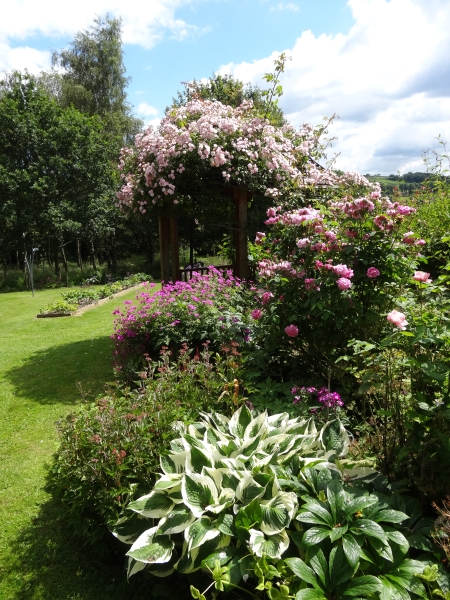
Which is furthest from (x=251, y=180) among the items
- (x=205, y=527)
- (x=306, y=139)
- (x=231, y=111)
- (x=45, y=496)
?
(x=205, y=527)

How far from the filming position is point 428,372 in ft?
5.90

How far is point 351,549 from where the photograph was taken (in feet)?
5.11

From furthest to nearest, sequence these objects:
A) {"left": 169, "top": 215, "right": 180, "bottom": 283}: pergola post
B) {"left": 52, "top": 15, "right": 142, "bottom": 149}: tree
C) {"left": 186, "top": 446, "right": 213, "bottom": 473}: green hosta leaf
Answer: {"left": 52, "top": 15, "right": 142, "bottom": 149}: tree → {"left": 169, "top": 215, "right": 180, "bottom": 283}: pergola post → {"left": 186, "top": 446, "right": 213, "bottom": 473}: green hosta leaf

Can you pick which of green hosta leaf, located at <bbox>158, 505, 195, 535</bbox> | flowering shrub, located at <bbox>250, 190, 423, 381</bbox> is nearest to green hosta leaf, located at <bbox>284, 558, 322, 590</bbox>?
green hosta leaf, located at <bbox>158, 505, 195, 535</bbox>

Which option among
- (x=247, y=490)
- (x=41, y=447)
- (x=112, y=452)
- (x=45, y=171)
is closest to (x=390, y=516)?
(x=247, y=490)

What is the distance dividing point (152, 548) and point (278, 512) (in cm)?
55

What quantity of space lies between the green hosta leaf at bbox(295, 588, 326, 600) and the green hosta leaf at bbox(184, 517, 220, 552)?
0.39 metres

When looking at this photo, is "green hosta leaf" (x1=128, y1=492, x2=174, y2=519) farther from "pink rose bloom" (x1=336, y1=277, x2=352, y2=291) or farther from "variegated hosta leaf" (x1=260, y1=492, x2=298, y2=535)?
"pink rose bloom" (x1=336, y1=277, x2=352, y2=291)

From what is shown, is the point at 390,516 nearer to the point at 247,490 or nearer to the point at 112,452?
the point at 247,490

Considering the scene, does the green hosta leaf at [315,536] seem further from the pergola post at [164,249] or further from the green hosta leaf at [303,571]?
the pergola post at [164,249]

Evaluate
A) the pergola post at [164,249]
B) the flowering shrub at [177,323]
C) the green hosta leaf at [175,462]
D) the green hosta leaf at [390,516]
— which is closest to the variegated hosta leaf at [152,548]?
the green hosta leaf at [175,462]

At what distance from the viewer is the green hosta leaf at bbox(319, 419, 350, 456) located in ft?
7.55

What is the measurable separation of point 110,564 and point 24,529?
2.10 feet

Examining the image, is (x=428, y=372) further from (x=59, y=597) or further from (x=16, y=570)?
(x=16, y=570)
